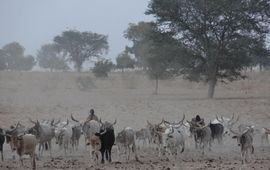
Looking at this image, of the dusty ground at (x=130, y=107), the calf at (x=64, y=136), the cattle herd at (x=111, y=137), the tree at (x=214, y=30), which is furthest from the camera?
the tree at (x=214, y=30)

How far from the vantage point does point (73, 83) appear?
241ft

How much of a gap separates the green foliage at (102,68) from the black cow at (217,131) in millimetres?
46658

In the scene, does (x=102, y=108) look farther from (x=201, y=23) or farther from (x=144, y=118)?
(x=201, y=23)

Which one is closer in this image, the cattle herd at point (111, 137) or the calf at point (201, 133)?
the cattle herd at point (111, 137)

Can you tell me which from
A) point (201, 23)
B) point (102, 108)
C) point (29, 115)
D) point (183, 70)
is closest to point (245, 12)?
point (201, 23)

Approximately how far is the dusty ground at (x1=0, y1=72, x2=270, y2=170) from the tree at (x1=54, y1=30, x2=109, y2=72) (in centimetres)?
1990

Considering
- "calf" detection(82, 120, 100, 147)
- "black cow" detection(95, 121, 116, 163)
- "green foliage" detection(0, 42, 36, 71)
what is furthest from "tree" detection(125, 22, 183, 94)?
"green foliage" detection(0, 42, 36, 71)

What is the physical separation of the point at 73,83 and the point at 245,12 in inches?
1042

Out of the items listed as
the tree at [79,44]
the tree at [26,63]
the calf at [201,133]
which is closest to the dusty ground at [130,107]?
the calf at [201,133]

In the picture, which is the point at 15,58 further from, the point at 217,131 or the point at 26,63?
the point at 217,131

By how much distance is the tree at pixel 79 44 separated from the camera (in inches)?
4058

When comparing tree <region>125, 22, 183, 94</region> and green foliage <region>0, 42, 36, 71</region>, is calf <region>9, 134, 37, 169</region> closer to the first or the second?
tree <region>125, 22, 183, 94</region>

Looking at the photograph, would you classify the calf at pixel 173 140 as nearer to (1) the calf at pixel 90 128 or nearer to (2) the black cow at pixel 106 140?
(2) the black cow at pixel 106 140

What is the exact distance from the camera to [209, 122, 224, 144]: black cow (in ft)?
107
